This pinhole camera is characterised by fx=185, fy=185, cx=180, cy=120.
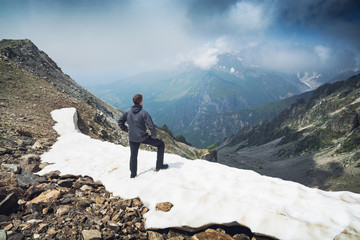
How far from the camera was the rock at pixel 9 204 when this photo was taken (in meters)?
5.92

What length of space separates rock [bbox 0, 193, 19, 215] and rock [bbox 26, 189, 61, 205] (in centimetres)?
39

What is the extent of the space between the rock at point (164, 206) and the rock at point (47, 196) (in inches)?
153

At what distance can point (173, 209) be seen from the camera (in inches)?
257

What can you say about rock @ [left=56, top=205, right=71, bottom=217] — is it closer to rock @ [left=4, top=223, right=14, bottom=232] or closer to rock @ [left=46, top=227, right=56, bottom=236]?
rock @ [left=46, top=227, right=56, bottom=236]

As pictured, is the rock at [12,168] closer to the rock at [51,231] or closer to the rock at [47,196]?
the rock at [47,196]

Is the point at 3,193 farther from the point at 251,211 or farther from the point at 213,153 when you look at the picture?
the point at 213,153

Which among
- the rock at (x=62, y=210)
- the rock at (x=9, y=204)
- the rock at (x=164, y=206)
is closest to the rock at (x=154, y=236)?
the rock at (x=164, y=206)

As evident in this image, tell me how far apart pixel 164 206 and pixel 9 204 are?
16.7 feet

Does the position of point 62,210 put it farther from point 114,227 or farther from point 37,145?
point 37,145

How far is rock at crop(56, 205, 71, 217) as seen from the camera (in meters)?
6.11

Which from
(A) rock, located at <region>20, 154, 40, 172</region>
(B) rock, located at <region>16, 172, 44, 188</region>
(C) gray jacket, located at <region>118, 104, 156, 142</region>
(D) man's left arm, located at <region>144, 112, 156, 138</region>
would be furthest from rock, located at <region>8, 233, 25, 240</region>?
(A) rock, located at <region>20, 154, 40, 172</region>

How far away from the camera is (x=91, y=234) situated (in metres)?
5.26

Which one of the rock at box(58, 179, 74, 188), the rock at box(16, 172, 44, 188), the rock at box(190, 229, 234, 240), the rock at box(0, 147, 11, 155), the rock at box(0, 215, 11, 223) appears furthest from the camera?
the rock at box(0, 147, 11, 155)

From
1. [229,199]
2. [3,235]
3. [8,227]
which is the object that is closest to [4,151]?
[8,227]
